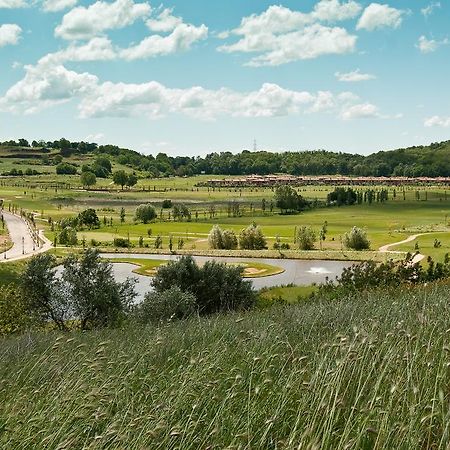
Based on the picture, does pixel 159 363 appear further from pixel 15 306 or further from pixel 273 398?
pixel 15 306

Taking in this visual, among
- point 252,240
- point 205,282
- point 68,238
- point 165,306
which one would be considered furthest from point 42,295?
point 68,238

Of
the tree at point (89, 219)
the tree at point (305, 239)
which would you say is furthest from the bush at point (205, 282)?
the tree at point (89, 219)

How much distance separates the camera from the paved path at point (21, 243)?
87.1 m

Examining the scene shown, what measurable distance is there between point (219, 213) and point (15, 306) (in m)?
112

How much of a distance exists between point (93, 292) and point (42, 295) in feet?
13.1

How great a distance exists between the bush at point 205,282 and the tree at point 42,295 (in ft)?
22.2

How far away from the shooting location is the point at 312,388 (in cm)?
661

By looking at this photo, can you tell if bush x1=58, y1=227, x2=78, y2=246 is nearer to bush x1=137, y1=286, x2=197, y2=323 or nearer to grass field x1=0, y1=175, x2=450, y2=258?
grass field x1=0, y1=175, x2=450, y2=258

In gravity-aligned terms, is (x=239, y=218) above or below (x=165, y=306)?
below

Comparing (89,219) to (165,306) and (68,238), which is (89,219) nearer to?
(68,238)

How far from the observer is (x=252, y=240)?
9938 centimetres

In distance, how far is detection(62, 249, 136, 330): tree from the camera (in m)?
40.7

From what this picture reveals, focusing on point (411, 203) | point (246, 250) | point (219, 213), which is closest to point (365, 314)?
point (246, 250)

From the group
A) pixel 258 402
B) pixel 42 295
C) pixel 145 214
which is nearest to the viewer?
pixel 258 402
